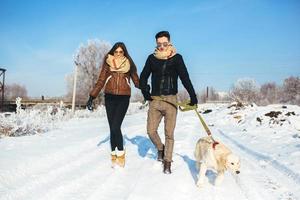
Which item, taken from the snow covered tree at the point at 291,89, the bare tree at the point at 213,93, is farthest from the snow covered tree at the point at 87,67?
the bare tree at the point at 213,93

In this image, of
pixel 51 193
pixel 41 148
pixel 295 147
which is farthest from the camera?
pixel 295 147

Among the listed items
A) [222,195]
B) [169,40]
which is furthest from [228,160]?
[169,40]

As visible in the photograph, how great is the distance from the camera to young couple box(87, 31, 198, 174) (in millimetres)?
5633

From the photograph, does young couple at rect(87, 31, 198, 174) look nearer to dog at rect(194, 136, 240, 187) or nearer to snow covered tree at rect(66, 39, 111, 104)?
dog at rect(194, 136, 240, 187)

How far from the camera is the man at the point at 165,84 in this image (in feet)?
18.4

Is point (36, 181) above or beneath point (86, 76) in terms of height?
beneath

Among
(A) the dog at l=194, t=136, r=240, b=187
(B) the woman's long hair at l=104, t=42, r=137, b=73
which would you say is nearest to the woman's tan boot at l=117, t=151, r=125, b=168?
(B) the woman's long hair at l=104, t=42, r=137, b=73

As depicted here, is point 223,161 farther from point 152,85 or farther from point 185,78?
point 152,85

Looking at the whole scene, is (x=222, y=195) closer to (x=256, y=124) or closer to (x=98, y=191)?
(x=98, y=191)

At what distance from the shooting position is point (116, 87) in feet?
19.4

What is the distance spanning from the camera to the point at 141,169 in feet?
19.3

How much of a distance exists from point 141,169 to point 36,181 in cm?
180

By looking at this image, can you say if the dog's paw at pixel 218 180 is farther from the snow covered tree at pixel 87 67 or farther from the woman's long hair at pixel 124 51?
the snow covered tree at pixel 87 67

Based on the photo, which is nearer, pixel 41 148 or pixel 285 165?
pixel 285 165
